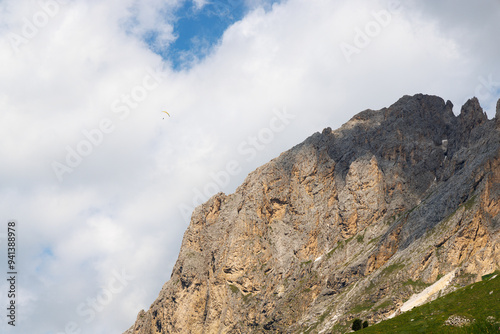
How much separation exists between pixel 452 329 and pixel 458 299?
2930 cm

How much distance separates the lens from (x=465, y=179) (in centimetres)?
18962

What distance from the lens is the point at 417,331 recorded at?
8575 centimetres

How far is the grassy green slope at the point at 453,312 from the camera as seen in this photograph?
8219 centimetres

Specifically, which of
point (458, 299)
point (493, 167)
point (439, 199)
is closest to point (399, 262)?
point (439, 199)

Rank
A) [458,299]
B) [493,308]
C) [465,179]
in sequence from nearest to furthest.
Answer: [493,308], [458,299], [465,179]

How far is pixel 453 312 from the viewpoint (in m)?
92.7

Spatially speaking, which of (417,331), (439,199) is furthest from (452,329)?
(439,199)

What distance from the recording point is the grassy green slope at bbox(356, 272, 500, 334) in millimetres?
82188

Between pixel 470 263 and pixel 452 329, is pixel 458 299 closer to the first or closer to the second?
pixel 452 329

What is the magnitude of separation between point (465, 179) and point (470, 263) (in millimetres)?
41093

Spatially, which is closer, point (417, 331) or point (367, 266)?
point (417, 331)

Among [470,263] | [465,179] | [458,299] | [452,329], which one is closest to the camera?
[452,329]

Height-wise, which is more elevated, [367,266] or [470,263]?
[367,266]

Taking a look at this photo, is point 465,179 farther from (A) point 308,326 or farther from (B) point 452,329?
(B) point 452,329
